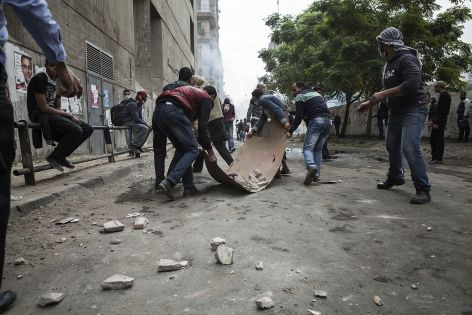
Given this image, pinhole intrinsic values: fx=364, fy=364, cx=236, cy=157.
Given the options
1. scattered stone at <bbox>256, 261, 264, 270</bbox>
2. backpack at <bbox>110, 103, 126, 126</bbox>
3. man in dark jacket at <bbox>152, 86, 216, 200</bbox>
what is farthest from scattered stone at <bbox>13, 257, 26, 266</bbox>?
backpack at <bbox>110, 103, 126, 126</bbox>

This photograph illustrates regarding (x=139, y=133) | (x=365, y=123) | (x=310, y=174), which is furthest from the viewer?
(x=365, y=123)

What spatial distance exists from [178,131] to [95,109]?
707 cm

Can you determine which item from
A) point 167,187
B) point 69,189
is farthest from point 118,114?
point 167,187

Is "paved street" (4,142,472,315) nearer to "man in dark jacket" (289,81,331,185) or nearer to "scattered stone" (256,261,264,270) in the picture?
"scattered stone" (256,261,264,270)

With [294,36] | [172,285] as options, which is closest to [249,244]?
[172,285]

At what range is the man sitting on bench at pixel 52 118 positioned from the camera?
4547 mm

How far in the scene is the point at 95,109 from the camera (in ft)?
34.0

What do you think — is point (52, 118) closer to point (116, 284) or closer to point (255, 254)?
point (116, 284)

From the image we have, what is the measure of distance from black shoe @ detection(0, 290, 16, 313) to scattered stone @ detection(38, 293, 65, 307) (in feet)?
0.48

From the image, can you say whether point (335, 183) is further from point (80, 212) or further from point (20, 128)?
point (20, 128)

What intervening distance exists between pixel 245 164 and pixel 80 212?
2.34m

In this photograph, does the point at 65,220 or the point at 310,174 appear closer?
the point at 65,220

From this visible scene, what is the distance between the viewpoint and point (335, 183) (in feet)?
17.0

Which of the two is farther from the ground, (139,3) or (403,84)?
(139,3)
